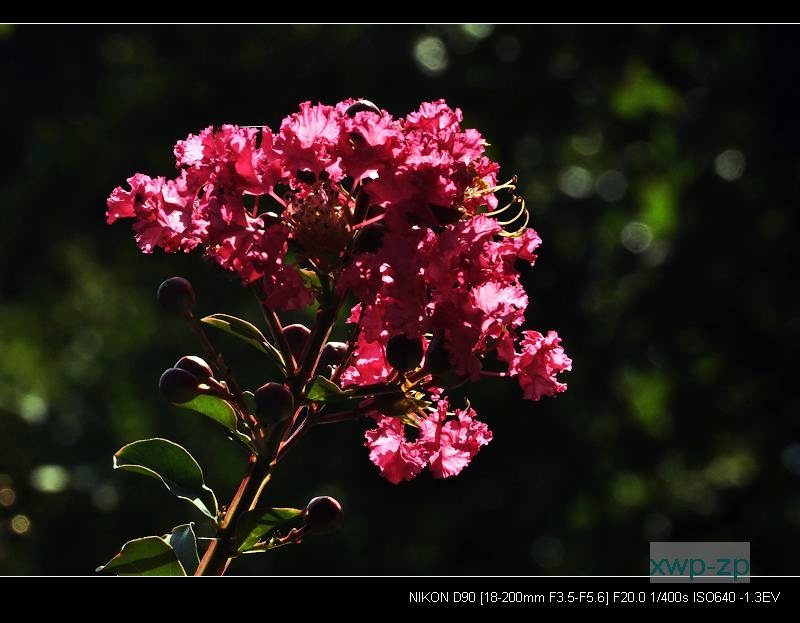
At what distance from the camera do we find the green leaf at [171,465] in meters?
1.65

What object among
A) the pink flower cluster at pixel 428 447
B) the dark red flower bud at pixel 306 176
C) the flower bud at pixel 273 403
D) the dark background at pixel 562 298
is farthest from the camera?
the dark background at pixel 562 298

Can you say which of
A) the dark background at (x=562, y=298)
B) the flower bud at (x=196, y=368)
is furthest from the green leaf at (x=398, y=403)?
the dark background at (x=562, y=298)

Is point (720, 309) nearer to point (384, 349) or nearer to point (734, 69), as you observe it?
point (734, 69)

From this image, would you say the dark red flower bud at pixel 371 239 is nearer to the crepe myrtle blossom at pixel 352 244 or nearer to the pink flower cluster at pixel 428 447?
the crepe myrtle blossom at pixel 352 244

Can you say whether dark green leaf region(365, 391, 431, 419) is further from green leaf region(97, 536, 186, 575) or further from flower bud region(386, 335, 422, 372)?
green leaf region(97, 536, 186, 575)

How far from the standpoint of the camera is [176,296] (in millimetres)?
1647

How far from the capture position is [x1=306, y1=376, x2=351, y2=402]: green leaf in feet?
4.92

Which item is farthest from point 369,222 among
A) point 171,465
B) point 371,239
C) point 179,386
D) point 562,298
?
point 562,298

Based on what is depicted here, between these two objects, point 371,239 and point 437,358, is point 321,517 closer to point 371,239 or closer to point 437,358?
point 437,358

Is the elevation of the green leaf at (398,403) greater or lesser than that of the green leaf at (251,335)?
lesser

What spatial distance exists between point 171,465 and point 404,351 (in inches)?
14.7

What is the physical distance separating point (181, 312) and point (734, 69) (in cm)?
412

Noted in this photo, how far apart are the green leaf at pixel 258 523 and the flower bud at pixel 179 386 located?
0.19 meters

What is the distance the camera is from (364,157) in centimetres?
150
